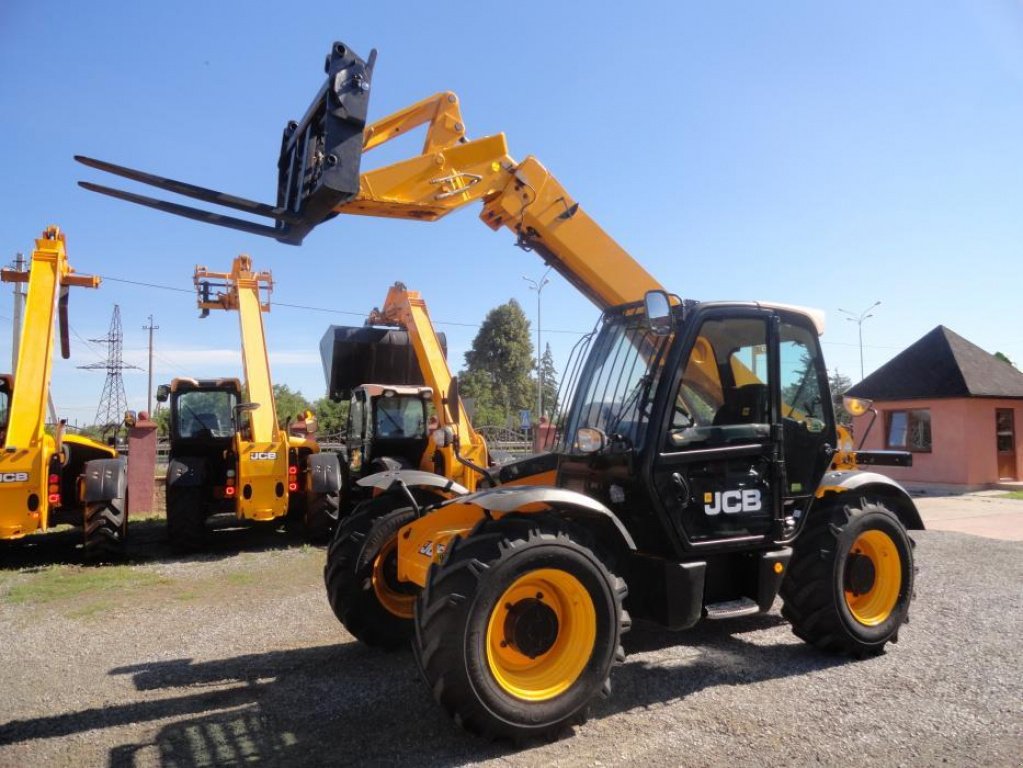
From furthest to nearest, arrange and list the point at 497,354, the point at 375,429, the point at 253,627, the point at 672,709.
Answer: the point at 497,354
the point at 375,429
the point at 253,627
the point at 672,709

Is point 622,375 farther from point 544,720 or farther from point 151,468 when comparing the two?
point 151,468

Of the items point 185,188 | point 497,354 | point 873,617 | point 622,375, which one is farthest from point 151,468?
point 497,354

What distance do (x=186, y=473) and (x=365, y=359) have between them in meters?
4.35

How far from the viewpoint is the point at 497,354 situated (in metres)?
53.2

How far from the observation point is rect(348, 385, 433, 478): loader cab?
38.8 feet

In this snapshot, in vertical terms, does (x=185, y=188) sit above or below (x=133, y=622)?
above

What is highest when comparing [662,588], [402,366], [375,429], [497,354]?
[497,354]

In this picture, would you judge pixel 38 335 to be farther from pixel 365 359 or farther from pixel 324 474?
pixel 365 359

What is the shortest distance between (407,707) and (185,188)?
139 inches

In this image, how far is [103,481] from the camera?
371 inches

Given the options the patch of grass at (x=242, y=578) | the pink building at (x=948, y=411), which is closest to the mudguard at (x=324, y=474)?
the patch of grass at (x=242, y=578)

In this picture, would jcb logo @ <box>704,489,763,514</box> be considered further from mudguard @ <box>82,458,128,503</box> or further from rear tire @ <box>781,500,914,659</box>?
mudguard @ <box>82,458,128,503</box>

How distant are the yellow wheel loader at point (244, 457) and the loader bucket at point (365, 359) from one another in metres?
1.56

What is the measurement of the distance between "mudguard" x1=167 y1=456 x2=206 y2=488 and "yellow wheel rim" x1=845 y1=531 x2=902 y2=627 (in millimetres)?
8245
